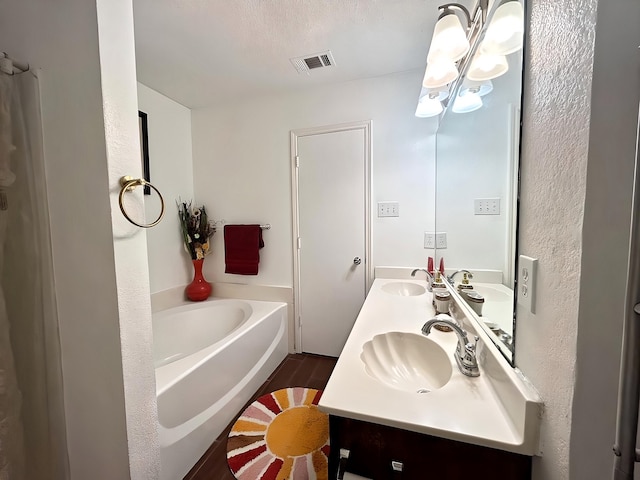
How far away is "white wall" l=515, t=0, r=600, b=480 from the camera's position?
16.7 inches

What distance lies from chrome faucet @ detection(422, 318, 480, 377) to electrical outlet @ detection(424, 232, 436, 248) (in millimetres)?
1172

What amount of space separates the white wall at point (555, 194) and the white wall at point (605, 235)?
13 mm

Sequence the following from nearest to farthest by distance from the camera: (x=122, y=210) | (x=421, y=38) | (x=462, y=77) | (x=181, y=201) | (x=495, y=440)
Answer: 1. (x=495, y=440)
2. (x=122, y=210)
3. (x=462, y=77)
4. (x=421, y=38)
5. (x=181, y=201)

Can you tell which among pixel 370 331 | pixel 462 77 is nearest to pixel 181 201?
pixel 370 331

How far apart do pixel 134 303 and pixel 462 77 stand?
5.68ft

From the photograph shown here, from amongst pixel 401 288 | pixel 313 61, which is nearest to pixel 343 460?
pixel 401 288

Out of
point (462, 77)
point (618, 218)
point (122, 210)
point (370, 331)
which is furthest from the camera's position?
point (462, 77)

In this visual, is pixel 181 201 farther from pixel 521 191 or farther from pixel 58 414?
pixel 521 191

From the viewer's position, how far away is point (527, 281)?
0.58 m

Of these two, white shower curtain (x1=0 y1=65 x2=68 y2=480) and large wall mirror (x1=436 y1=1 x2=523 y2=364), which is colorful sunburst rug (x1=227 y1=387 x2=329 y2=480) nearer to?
white shower curtain (x1=0 y1=65 x2=68 y2=480)

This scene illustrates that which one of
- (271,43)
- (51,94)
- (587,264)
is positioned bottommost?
(587,264)

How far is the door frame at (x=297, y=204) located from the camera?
2037mm

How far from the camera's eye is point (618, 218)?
0.39 meters

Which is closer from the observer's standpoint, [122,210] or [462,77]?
[122,210]
